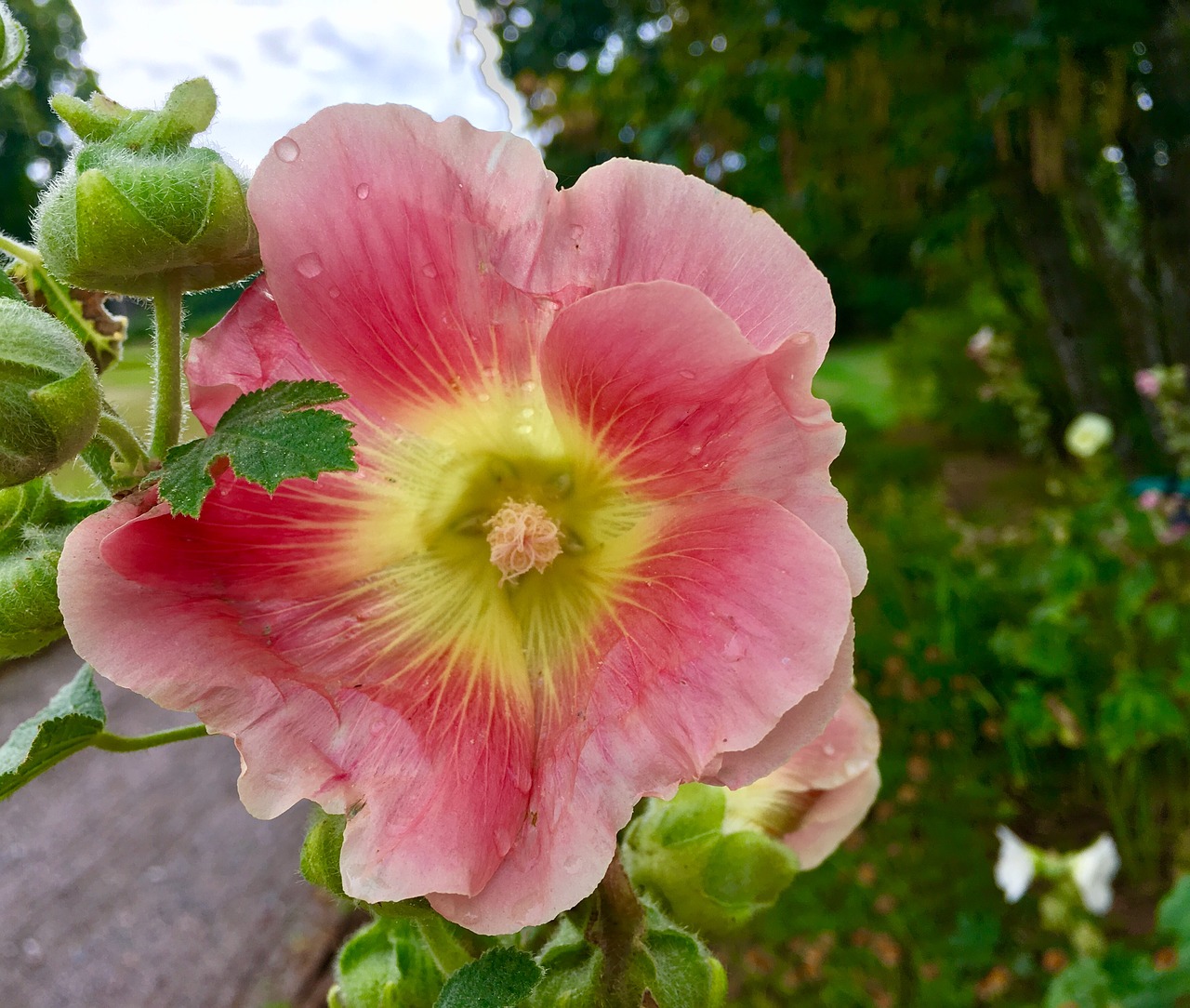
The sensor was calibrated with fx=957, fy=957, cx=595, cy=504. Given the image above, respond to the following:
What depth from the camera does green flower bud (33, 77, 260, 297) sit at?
44cm

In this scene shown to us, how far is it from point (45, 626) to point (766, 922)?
8.24 ft

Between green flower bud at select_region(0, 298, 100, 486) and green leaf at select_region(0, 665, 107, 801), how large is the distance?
191 mm

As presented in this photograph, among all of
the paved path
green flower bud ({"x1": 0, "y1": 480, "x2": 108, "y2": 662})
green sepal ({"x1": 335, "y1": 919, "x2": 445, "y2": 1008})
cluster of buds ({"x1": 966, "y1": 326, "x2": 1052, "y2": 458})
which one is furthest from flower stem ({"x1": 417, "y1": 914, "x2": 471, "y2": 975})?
→ cluster of buds ({"x1": 966, "y1": 326, "x2": 1052, "y2": 458})

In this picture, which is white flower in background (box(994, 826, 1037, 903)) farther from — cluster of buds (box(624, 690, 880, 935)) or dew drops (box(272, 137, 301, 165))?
dew drops (box(272, 137, 301, 165))

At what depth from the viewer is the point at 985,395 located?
4922 mm

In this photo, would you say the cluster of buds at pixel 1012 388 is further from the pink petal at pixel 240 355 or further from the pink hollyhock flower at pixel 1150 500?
the pink petal at pixel 240 355

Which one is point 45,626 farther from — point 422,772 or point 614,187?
point 614,187

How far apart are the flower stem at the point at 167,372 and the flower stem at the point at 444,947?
0.31 meters

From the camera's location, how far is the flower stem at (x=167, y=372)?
50cm

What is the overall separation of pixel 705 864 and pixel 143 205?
536 mm

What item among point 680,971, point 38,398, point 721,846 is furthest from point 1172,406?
point 38,398

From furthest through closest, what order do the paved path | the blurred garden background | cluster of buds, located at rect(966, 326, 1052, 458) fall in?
cluster of buds, located at rect(966, 326, 1052, 458) → the paved path → the blurred garden background

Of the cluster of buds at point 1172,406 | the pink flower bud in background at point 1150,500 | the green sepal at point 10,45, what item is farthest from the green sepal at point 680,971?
the cluster of buds at point 1172,406

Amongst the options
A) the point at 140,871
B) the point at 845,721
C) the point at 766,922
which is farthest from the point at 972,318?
the point at 845,721
